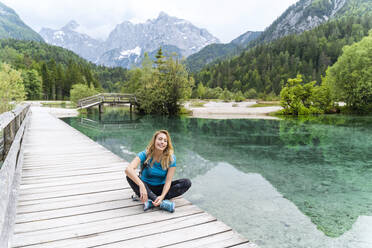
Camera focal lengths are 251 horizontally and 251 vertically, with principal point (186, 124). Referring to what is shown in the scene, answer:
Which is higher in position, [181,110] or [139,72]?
[139,72]

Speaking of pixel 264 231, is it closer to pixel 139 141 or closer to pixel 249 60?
pixel 139 141

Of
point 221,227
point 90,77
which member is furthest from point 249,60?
point 221,227

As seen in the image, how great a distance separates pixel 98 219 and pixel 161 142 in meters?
1.36

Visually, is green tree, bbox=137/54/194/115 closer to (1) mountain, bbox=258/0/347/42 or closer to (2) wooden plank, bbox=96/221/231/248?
(2) wooden plank, bbox=96/221/231/248

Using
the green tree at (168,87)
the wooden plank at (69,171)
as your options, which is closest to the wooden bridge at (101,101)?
the green tree at (168,87)

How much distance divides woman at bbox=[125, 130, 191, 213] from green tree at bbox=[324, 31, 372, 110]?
38.7 meters

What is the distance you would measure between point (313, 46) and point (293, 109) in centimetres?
7783

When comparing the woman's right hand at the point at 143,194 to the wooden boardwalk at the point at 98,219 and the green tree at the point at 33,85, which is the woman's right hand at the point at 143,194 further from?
the green tree at the point at 33,85

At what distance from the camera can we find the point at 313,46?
99.1m

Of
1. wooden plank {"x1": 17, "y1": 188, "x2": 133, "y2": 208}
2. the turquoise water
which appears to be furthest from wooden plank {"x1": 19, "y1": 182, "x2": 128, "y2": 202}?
the turquoise water

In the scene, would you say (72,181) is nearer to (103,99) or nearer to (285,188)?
(285,188)

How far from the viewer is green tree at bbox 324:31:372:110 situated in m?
34.1

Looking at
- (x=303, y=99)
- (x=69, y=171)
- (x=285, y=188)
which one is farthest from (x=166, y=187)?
(x=303, y=99)

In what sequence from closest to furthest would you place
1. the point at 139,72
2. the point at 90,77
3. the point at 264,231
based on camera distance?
the point at 264,231, the point at 139,72, the point at 90,77
